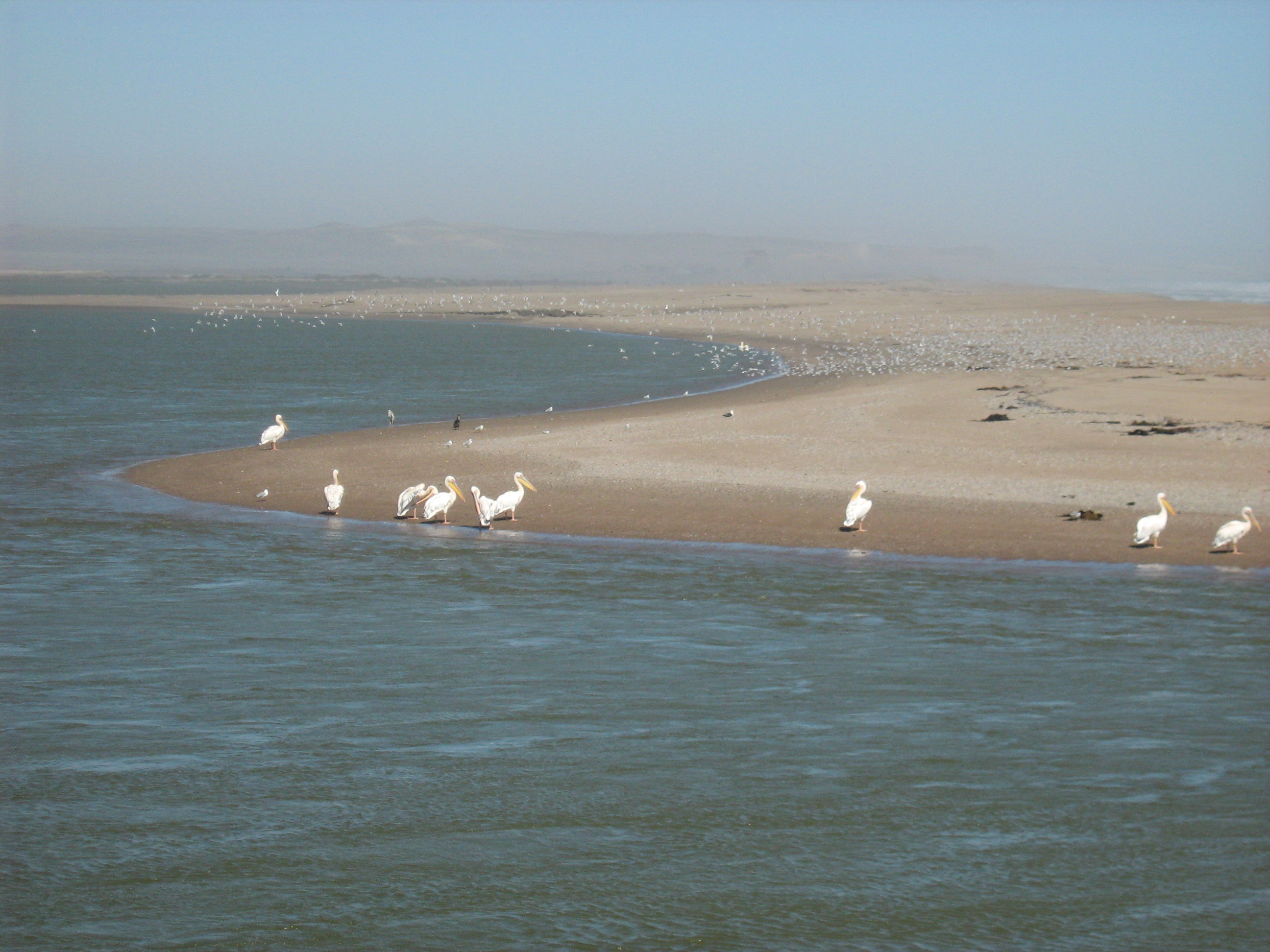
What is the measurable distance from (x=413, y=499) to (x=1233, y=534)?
9.50m

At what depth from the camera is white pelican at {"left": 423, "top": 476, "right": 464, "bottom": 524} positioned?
17266 mm

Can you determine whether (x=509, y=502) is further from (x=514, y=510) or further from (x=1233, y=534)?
(x=1233, y=534)

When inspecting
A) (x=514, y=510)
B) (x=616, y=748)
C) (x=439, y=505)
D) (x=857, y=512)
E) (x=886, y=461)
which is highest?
(x=886, y=461)

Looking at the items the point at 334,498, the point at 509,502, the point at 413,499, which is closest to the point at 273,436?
the point at 334,498

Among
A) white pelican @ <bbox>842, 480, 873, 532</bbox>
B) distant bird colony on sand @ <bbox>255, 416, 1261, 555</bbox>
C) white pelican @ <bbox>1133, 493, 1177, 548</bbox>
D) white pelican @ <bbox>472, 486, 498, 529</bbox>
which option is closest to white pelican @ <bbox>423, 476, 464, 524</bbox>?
distant bird colony on sand @ <bbox>255, 416, 1261, 555</bbox>

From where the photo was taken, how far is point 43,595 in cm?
1370

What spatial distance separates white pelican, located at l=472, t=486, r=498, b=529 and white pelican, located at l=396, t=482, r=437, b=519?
2.69 feet

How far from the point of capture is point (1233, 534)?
47.2 feet

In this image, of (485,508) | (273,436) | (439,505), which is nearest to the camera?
(485,508)

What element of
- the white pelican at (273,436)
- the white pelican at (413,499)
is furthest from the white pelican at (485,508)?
the white pelican at (273,436)

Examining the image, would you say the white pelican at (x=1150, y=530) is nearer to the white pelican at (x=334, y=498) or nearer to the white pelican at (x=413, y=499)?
the white pelican at (x=413, y=499)

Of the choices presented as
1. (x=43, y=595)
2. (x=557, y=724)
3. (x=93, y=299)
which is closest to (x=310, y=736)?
(x=557, y=724)

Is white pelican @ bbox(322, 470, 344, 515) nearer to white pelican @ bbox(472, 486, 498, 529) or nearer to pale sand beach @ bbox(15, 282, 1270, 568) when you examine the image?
pale sand beach @ bbox(15, 282, 1270, 568)

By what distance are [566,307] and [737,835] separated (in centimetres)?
8124
